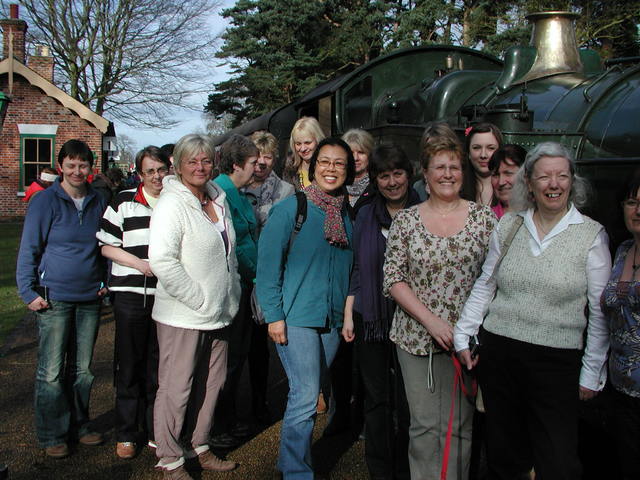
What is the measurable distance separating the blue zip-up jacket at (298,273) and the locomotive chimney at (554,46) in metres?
3.69

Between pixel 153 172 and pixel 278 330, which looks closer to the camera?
pixel 278 330

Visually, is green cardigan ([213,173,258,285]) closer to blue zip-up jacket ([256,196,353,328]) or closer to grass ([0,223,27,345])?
blue zip-up jacket ([256,196,353,328])

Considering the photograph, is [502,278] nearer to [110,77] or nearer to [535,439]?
[535,439]

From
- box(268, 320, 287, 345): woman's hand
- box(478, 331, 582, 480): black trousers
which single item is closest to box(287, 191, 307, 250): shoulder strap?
box(268, 320, 287, 345): woman's hand

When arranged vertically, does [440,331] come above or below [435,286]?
below

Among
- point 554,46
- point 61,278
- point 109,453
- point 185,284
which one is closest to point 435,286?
point 185,284

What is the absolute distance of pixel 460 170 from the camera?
9.75ft

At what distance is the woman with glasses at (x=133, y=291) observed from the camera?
3.88m

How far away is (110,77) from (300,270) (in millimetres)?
24156

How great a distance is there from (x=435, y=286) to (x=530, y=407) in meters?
0.64

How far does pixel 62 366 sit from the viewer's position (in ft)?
13.0

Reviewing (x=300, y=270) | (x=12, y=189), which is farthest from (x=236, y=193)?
(x=12, y=189)

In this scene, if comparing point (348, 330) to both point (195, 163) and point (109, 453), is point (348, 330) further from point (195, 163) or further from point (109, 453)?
point (109, 453)

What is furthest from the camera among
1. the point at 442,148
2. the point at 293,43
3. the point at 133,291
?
the point at 293,43
